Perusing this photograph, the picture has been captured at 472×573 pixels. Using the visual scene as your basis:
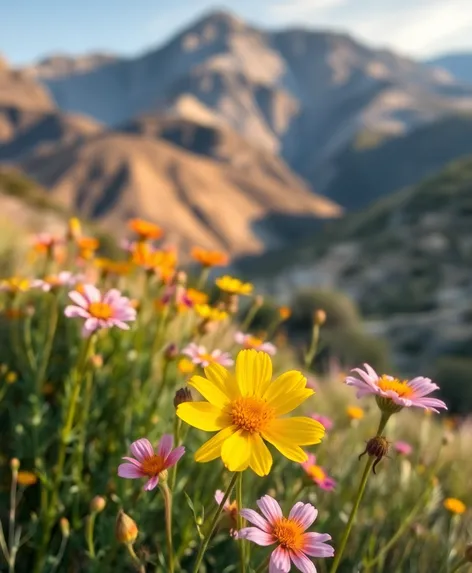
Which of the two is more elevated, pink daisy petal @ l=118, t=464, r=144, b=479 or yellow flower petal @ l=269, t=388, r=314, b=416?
yellow flower petal @ l=269, t=388, r=314, b=416

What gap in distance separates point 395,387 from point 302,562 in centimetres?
43

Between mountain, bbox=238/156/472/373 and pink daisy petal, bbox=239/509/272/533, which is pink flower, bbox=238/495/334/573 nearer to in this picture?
pink daisy petal, bbox=239/509/272/533

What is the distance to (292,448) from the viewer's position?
1148 millimetres

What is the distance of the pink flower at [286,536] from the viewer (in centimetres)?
112

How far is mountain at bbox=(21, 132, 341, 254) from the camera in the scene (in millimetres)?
93938


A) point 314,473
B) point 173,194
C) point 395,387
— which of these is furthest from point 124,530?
point 173,194

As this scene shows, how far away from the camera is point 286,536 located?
1171mm

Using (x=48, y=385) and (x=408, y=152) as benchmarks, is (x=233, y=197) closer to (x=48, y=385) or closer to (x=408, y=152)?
(x=408, y=152)

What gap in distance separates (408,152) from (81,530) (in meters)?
141

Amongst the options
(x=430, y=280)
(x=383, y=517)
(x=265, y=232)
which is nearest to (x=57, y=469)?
(x=383, y=517)

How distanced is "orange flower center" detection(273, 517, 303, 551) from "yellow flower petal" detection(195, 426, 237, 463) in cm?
20

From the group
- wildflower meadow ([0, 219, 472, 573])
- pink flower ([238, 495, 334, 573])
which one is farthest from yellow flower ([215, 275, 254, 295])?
pink flower ([238, 495, 334, 573])

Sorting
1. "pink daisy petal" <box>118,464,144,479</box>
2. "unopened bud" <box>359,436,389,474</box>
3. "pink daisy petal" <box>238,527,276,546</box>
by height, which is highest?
"unopened bud" <box>359,436,389,474</box>

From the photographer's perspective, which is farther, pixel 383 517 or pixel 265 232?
pixel 265 232
